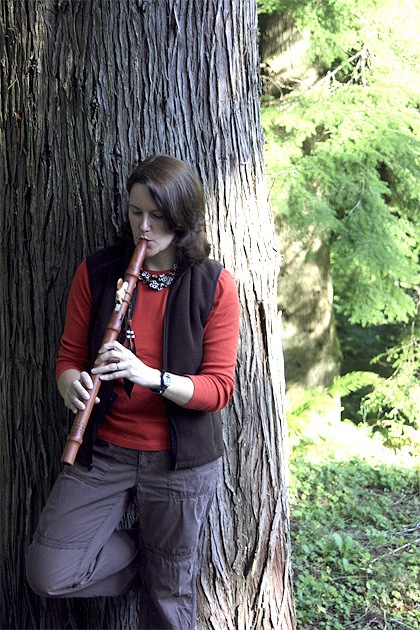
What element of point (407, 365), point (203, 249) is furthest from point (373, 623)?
point (407, 365)

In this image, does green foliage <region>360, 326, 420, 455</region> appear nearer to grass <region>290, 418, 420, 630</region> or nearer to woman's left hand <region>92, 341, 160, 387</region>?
grass <region>290, 418, 420, 630</region>

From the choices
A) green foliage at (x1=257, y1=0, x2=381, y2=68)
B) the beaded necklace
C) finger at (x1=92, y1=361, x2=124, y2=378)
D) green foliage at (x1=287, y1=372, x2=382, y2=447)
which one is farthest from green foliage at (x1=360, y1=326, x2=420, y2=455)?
finger at (x1=92, y1=361, x2=124, y2=378)

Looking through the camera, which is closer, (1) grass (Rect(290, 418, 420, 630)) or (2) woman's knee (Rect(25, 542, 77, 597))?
(2) woman's knee (Rect(25, 542, 77, 597))

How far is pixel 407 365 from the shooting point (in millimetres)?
7441

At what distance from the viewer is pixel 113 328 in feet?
8.50

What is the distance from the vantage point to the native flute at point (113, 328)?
2562 millimetres

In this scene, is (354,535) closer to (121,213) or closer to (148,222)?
(121,213)

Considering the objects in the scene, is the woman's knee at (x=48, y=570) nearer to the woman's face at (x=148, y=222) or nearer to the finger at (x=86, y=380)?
the finger at (x=86, y=380)

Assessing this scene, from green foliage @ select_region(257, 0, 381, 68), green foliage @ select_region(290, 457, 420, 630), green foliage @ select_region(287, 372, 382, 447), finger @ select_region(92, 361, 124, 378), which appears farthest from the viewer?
green foliage @ select_region(287, 372, 382, 447)

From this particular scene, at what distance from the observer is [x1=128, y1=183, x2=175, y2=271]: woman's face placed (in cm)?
270

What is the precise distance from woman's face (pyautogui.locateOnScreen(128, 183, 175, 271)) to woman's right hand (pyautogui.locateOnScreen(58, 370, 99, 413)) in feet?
1.72

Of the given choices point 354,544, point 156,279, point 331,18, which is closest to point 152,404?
point 156,279

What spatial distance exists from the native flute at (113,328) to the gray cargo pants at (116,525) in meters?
0.25

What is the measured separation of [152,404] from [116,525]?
56 centimetres
